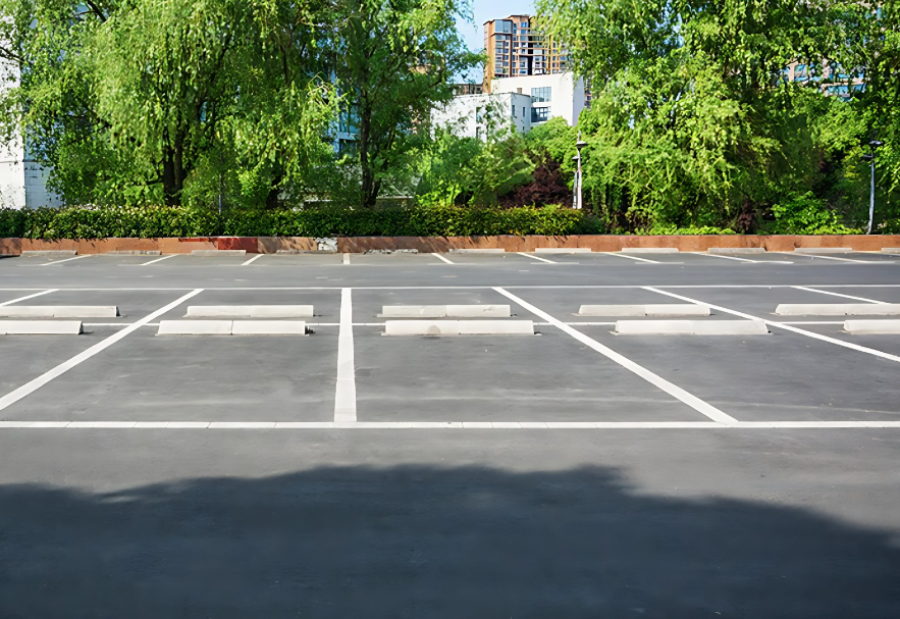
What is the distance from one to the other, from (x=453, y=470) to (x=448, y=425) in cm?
134

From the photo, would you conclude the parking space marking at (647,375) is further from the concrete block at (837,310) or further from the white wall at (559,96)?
the white wall at (559,96)

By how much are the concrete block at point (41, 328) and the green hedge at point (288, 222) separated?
20969 mm

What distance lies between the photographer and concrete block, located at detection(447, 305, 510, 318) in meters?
14.0

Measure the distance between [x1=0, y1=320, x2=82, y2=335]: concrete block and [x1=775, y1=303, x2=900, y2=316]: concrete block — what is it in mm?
10538

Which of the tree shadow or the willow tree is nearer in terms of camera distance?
the tree shadow

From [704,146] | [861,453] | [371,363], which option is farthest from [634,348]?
[704,146]

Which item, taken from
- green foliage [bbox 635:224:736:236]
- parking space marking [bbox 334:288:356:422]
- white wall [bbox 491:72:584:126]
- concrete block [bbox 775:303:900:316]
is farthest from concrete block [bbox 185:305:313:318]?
white wall [bbox 491:72:584:126]

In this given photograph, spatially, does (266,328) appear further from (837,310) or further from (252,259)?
(252,259)

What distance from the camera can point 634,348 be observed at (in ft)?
38.3

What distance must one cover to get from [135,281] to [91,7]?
18040 millimetres

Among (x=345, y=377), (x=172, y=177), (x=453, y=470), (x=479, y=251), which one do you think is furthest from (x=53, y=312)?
(x=172, y=177)

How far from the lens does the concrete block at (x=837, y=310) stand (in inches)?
575

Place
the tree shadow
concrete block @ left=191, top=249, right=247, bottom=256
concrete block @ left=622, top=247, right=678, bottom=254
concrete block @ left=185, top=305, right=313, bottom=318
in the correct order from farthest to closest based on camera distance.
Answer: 1. concrete block @ left=622, top=247, right=678, bottom=254
2. concrete block @ left=191, top=249, right=247, bottom=256
3. concrete block @ left=185, top=305, right=313, bottom=318
4. the tree shadow

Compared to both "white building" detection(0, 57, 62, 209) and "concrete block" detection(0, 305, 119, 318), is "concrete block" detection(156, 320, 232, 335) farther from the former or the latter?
"white building" detection(0, 57, 62, 209)
